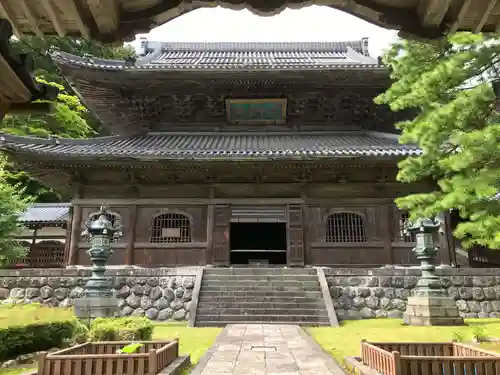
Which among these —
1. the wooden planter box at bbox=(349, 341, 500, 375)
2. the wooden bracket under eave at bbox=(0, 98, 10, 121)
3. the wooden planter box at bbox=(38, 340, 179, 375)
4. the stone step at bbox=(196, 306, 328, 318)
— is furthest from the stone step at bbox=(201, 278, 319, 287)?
the wooden bracket under eave at bbox=(0, 98, 10, 121)

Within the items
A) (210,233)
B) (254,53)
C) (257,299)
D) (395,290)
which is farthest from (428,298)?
(254,53)

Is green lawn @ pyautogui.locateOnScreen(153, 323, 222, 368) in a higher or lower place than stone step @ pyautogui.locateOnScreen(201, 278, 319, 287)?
lower

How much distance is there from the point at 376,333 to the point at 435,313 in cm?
227

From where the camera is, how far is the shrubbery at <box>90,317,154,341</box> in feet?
21.6

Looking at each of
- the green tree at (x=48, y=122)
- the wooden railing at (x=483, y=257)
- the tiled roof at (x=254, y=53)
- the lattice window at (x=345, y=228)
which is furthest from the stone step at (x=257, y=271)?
the green tree at (x=48, y=122)

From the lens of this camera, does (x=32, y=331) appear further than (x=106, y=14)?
Yes

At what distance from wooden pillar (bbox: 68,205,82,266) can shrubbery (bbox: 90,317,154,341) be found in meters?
8.67

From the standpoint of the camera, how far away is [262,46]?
23141mm

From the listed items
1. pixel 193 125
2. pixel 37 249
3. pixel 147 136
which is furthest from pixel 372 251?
pixel 37 249

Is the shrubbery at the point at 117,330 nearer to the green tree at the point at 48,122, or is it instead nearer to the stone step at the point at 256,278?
the stone step at the point at 256,278

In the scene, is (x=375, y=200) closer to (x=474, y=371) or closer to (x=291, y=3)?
(x=474, y=371)

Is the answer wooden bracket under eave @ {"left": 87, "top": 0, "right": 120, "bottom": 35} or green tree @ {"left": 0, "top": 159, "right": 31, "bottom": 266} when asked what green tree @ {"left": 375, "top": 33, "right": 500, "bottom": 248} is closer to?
wooden bracket under eave @ {"left": 87, "top": 0, "right": 120, "bottom": 35}

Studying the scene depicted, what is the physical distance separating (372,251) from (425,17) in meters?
12.1

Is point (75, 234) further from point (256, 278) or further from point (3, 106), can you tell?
point (3, 106)
